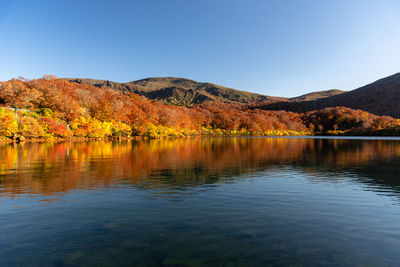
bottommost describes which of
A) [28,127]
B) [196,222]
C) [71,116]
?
[196,222]

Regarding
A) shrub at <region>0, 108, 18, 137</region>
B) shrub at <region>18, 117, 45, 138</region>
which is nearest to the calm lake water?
shrub at <region>0, 108, 18, 137</region>

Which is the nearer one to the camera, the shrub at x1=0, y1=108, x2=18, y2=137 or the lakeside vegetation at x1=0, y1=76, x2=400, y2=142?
the shrub at x1=0, y1=108, x2=18, y2=137

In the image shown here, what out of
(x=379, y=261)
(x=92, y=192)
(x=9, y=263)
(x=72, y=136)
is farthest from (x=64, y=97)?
(x=379, y=261)

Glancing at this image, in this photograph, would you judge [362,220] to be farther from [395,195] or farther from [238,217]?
[395,195]

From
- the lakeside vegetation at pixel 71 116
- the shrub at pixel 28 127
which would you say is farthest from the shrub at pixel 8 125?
the shrub at pixel 28 127

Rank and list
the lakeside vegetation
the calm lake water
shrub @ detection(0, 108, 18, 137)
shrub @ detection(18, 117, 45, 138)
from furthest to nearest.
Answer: the lakeside vegetation, shrub @ detection(18, 117, 45, 138), shrub @ detection(0, 108, 18, 137), the calm lake water

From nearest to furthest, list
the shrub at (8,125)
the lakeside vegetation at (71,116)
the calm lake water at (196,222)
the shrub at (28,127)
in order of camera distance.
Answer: the calm lake water at (196,222) → the shrub at (8,125) → the shrub at (28,127) → the lakeside vegetation at (71,116)

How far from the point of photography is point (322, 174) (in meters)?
Result: 22.5

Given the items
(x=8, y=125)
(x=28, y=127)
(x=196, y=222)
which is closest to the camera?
(x=196, y=222)

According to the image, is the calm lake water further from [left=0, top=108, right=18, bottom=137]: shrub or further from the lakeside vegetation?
the lakeside vegetation

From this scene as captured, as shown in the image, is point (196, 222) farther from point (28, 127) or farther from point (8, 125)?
point (28, 127)

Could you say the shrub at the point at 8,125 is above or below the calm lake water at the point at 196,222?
above

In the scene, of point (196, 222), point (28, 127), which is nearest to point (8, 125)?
point (28, 127)

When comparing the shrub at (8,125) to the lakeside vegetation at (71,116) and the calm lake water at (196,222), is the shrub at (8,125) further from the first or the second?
the calm lake water at (196,222)
